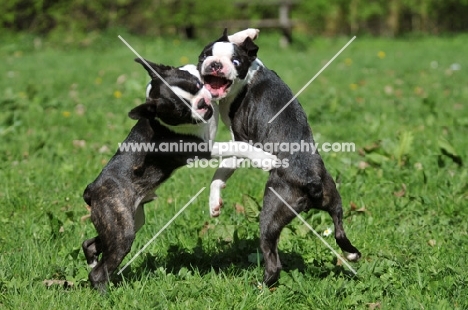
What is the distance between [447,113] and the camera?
7461 mm

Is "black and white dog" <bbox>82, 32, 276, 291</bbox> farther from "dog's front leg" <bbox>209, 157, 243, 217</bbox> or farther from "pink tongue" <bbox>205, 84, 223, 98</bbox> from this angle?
"dog's front leg" <bbox>209, 157, 243, 217</bbox>

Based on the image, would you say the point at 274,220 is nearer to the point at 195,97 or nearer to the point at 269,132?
the point at 269,132

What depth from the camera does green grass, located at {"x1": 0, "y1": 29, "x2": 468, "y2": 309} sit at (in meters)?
3.41

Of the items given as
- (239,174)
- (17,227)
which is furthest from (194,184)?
(17,227)

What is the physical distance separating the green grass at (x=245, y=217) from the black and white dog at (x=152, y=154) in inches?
11.0

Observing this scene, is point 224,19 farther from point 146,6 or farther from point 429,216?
point 429,216

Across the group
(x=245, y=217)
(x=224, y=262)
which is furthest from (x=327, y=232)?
(x=224, y=262)

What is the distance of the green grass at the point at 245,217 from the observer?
11.2 feet

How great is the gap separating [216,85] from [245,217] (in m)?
1.25

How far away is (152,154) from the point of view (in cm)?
357

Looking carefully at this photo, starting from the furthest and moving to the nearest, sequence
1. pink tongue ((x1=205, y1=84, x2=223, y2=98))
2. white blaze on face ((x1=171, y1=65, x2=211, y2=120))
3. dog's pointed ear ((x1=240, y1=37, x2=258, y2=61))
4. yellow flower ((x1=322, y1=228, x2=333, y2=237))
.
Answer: yellow flower ((x1=322, y1=228, x2=333, y2=237)) < dog's pointed ear ((x1=240, y1=37, x2=258, y2=61)) < pink tongue ((x1=205, y1=84, x2=223, y2=98)) < white blaze on face ((x1=171, y1=65, x2=211, y2=120))

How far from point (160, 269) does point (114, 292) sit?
364 millimetres

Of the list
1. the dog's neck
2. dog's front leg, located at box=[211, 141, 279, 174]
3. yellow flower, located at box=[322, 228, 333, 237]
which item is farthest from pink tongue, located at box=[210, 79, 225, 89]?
yellow flower, located at box=[322, 228, 333, 237]

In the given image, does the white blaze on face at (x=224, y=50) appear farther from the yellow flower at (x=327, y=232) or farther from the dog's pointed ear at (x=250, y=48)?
the yellow flower at (x=327, y=232)
